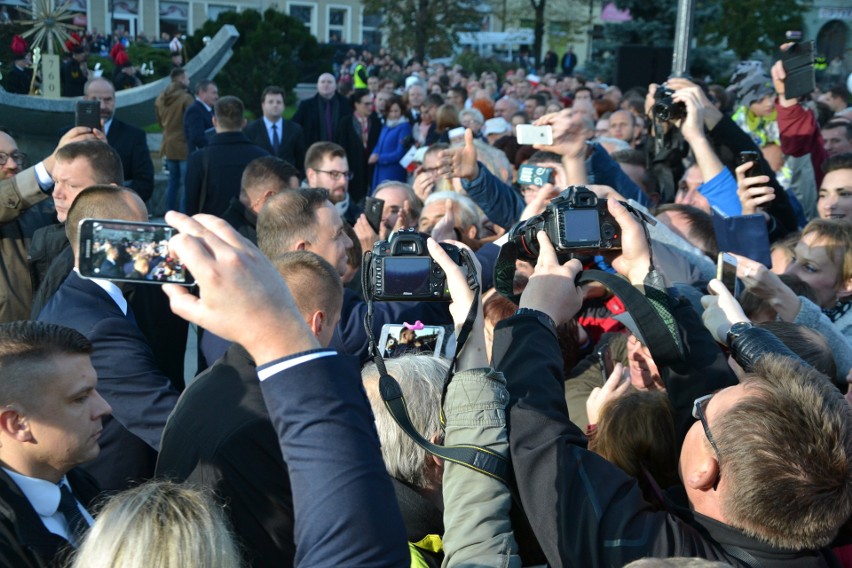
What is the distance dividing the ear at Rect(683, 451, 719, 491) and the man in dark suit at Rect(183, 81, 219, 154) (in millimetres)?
9884

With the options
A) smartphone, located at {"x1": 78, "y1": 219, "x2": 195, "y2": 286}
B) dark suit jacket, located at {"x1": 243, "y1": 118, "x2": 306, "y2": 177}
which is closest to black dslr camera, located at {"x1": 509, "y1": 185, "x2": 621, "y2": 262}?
smartphone, located at {"x1": 78, "y1": 219, "x2": 195, "y2": 286}

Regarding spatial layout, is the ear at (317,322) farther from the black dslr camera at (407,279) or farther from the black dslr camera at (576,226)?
the black dslr camera at (576,226)

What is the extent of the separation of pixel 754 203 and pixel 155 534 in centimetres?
347

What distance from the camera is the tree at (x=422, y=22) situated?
3419 centimetres

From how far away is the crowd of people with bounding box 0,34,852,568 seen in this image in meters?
1.61

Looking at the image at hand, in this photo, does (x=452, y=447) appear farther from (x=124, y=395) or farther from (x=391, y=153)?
(x=391, y=153)

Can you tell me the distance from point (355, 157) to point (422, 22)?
2428 cm

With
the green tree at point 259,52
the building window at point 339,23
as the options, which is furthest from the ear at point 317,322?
the building window at point 339,23

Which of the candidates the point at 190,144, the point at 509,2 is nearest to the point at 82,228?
the point at 190,144

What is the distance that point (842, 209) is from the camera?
5.26 metres

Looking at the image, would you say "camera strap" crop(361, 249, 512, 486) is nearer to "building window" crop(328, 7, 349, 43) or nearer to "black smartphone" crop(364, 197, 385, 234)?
"black smartphone" crop(364, 197, 385, 234)

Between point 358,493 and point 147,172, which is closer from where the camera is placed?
point 358,493

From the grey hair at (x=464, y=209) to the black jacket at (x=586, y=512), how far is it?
277 cm

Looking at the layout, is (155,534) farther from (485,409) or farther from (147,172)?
(147,172)
